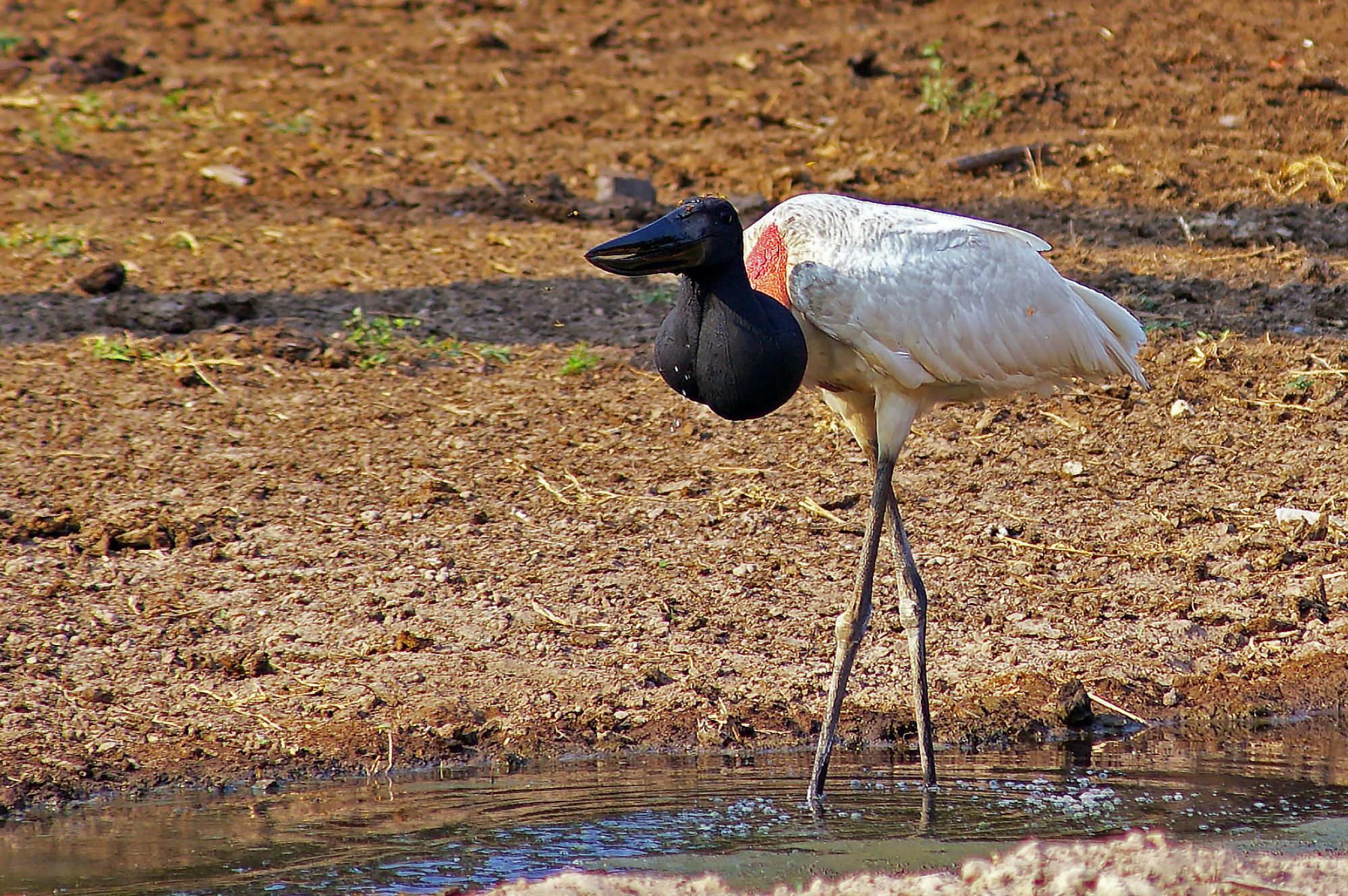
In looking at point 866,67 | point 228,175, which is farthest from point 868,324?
point 866,67

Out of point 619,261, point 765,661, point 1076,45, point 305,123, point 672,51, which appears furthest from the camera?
point 672,51

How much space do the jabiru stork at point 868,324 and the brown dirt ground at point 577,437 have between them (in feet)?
2.56

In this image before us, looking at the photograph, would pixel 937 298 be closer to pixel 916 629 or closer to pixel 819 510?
pixel 916 629

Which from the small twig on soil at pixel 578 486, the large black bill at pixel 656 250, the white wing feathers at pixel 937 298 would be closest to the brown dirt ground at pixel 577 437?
the small twig on soil at pixel 578 486

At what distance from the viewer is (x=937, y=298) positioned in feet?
16.9

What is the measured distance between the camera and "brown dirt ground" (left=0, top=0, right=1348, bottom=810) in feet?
18.0

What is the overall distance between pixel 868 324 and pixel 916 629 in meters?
1.08

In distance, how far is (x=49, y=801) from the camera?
478 centimetres

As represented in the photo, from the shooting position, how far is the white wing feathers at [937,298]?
198 inches

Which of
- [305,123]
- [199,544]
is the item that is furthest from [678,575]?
[305,123]

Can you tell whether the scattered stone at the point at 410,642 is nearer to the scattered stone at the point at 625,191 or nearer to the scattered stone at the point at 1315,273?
the scattered stone at the point at 625,191

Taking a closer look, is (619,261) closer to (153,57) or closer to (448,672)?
(448,672)

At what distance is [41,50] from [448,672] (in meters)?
8.70

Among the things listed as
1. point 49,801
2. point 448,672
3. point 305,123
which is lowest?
point 49,801
